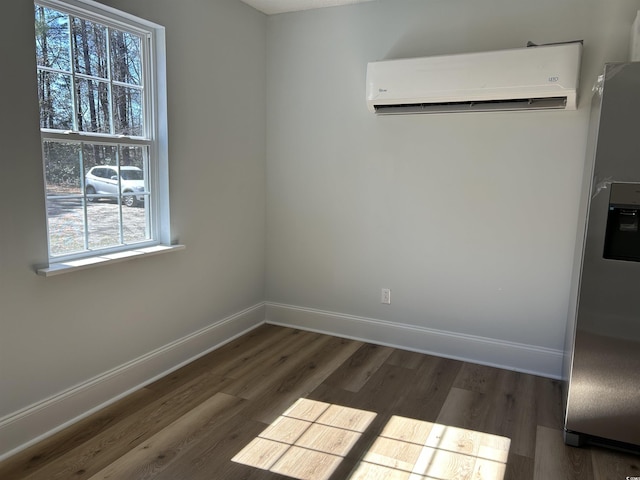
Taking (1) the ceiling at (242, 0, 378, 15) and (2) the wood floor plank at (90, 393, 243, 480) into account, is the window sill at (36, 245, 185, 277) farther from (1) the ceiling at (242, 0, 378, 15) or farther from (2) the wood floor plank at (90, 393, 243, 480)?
(1) the ceiling at (242, 0, 378, 15)

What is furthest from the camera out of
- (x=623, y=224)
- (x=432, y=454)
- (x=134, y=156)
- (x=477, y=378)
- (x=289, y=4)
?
(x=289, y=4)

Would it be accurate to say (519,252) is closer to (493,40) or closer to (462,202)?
(462,202)

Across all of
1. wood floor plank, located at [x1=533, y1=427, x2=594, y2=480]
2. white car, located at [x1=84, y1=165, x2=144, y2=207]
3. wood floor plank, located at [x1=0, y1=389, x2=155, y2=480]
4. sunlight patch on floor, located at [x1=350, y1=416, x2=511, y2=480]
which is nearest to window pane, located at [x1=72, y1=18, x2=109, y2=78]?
white car, located at [x1=84, y1=165, x2=144, y2=207]

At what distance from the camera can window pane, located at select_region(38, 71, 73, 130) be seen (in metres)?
2.20

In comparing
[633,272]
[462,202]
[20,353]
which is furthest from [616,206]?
[20,353]

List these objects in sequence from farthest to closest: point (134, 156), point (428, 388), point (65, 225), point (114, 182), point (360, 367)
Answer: point (360, 367), point (428, 388), point (134, 156), point (114, 182), point (65, 225)

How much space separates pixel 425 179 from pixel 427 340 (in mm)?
1132

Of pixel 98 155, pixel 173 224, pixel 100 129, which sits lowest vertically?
pixel 173 224

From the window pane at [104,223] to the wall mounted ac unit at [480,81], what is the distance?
5.64ft

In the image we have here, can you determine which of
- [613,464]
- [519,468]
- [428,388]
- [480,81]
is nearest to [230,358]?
[428,388]

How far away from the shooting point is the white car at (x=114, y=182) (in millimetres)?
2451

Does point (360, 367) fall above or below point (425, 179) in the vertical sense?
below

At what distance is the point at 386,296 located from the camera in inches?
137

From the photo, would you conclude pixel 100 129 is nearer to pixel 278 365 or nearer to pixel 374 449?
pixel 278 365
